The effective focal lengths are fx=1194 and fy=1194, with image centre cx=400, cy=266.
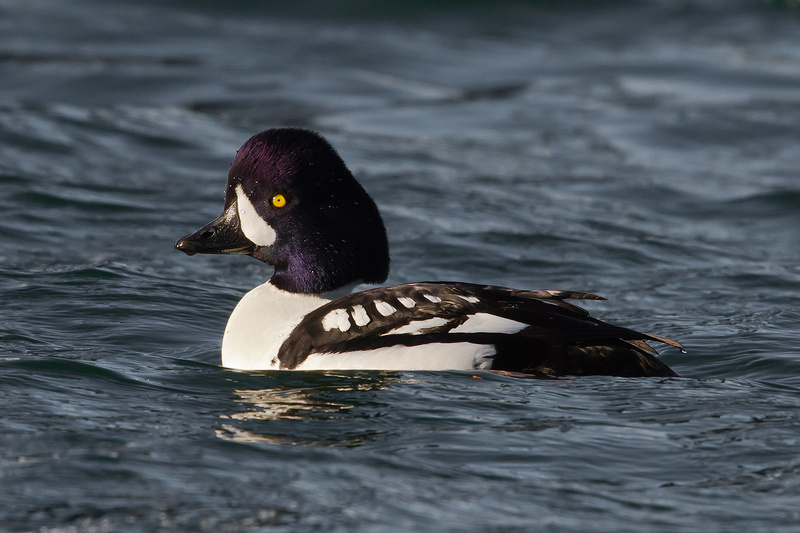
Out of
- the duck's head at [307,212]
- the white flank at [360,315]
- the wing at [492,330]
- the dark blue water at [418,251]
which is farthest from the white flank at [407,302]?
the duck's head at [307,212]

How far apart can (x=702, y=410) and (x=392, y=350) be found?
1.50m

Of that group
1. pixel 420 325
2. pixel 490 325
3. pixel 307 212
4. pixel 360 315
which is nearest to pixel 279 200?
pixel 307 212

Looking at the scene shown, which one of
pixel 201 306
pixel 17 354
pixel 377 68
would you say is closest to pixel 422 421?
pixel 17 354

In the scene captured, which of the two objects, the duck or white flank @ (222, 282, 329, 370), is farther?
white flank @ (222, 282, 329, 370)

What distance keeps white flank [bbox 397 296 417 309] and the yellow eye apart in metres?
0.94

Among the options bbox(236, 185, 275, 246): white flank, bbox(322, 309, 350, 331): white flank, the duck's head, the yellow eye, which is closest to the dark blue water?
bbox(322, 309, 350, 331): white flank

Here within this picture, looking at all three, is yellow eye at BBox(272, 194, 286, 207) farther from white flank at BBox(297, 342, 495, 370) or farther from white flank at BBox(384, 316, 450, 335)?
white flank at BBox(384, 316, 450, 335)

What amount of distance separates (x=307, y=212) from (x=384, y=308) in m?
0.81

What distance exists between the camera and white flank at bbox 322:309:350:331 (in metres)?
5.88

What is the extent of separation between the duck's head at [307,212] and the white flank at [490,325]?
2.61 ft

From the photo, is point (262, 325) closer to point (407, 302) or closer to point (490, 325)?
point (407, 302)

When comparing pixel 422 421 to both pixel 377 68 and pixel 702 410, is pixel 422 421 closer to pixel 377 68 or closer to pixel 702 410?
pixel 702 410

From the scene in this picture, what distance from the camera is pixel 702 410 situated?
561 centimetres

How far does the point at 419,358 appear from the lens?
5.82m
